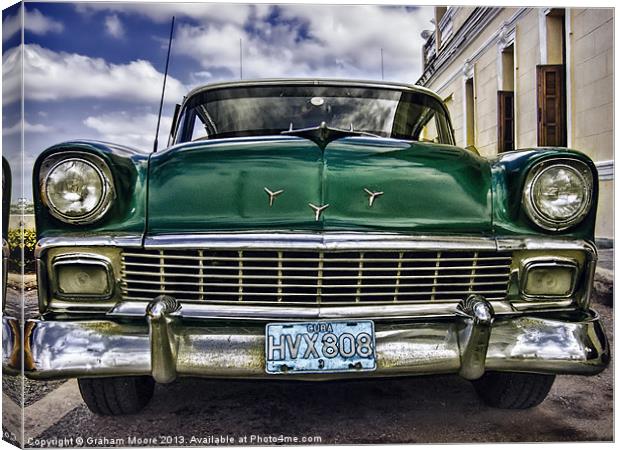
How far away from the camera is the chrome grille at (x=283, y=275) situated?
1.83m

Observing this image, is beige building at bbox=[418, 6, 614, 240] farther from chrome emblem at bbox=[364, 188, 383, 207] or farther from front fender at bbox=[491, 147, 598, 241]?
chrome emblem at bbox=[364, 188, 383, 207]

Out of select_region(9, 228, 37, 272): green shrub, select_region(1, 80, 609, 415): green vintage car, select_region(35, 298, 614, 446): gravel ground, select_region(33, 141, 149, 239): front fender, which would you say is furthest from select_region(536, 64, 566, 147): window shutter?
select_region(9, 228, 37, 272): green shrub

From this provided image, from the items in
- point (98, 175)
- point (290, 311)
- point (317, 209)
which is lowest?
point (290, 311)

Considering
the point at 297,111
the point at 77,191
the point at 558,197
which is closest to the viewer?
the point at 77,191

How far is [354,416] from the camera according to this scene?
220cm

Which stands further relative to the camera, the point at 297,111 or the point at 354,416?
the point at 297,111

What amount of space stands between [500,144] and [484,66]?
2.34 feet

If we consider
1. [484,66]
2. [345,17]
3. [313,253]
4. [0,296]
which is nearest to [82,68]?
[0,296]

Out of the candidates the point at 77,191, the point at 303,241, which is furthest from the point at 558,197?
the point at 77,191

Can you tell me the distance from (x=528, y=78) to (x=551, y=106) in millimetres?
537

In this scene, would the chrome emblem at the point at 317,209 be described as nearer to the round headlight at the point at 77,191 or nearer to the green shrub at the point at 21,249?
the round headlight at the point at 77,191

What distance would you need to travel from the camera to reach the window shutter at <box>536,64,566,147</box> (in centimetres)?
263

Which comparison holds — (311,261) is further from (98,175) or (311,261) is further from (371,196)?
(98,175)

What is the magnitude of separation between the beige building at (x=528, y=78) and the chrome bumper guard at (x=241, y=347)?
0.66 m
